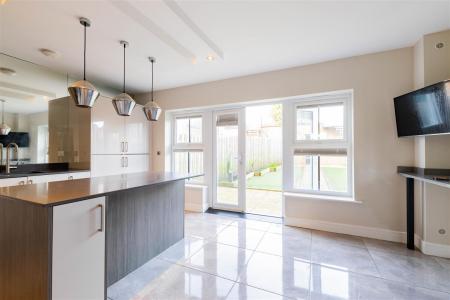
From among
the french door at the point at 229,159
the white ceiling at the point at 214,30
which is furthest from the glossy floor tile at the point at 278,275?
the white ceiling at the point at 214,30

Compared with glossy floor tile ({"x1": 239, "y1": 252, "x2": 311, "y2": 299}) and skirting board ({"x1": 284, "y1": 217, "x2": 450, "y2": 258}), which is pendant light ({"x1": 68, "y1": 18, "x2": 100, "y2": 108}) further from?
skirting board ({"x1": 284, "y1": 217, "x2": 450, "y2": 258})

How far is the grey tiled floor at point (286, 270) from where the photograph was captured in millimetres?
1702

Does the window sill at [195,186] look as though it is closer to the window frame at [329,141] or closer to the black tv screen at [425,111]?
the window frame at [329,141]

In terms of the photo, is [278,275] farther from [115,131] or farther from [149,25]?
[115,131]

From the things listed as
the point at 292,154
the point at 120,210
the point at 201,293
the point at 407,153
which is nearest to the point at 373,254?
the point at 407,153

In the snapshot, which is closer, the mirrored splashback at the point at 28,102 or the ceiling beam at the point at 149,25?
the ceiling beam at the point at 149,25

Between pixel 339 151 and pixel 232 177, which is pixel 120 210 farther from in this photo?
pixel 339 151

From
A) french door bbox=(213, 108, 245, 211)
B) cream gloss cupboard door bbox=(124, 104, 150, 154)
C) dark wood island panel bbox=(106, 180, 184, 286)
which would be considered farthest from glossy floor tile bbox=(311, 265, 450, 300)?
cream gloss cupboard door bbox=(124, 104, 150, 154)

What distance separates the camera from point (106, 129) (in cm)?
348

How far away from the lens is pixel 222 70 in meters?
3.37

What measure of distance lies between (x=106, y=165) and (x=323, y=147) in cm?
372

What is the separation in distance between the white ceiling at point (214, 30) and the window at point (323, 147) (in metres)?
0.77

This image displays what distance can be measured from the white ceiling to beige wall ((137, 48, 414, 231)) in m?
0.19

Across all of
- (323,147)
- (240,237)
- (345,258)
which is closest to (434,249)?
(345,258)
